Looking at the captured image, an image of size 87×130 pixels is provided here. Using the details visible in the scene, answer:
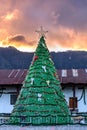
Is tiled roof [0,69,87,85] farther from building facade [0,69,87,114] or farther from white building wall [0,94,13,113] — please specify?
white building wall [0,94,13,113]

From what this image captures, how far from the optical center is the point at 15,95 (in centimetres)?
3519

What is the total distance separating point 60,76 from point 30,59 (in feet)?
215

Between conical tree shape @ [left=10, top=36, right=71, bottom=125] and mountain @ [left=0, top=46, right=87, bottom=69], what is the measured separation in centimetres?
7107

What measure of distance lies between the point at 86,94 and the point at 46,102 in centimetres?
1152

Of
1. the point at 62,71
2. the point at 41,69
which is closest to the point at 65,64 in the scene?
the point at 62,71

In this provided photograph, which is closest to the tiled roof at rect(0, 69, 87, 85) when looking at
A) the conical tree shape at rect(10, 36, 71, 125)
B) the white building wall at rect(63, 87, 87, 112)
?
the white building wall at rect(63, 87, 87, 112)

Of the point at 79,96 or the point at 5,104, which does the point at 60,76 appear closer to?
the point at 79,96

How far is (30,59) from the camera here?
101 m

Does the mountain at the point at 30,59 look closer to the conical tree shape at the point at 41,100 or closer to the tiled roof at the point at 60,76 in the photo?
the tiled roof at the point at 60,76

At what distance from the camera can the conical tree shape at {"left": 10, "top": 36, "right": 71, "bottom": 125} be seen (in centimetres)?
2338

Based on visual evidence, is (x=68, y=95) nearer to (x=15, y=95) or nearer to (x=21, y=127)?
(x=15, y=95)

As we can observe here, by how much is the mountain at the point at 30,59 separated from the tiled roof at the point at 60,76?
58.7 m

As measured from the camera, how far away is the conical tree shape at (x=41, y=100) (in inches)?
920

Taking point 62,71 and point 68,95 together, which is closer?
point 68,95
